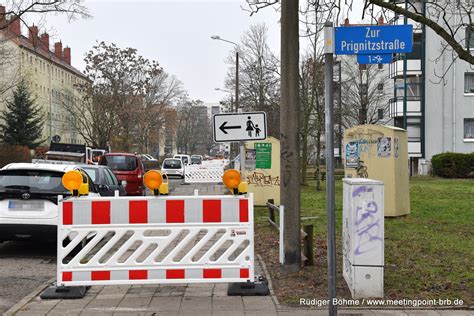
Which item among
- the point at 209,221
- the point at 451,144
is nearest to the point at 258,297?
the point at 209,221

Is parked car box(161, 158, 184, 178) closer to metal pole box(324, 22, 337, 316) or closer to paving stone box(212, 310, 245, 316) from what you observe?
paving stone box(212, 310, 245, 316)

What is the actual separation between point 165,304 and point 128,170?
15367 millimetres

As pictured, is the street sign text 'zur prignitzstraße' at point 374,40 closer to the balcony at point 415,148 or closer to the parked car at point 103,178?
the parked car at point 103,178

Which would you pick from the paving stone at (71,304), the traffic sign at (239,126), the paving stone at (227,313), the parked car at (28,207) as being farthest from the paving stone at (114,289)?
Answer: the traffic sign at (239,126)

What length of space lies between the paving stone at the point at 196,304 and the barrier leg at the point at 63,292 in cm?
120

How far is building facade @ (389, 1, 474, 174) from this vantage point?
43.8 metres

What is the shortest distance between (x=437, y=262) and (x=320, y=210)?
775 cm

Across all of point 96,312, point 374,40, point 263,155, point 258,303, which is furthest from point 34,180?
point 263,155

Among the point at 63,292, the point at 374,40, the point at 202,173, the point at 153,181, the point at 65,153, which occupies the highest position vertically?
the point at 374,40

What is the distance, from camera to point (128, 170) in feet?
69.7

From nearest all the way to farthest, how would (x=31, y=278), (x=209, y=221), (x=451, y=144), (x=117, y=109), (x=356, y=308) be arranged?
1. (x=356, y=308)
2. (x=209, y=221)
3. (x=31, y=278)
4. (x=451, y=144)
5. (x=117, y=109)

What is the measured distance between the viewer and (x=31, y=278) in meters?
7.89

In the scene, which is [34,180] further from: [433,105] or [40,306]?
[433,105]

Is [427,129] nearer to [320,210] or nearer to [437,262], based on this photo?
[320,210]
